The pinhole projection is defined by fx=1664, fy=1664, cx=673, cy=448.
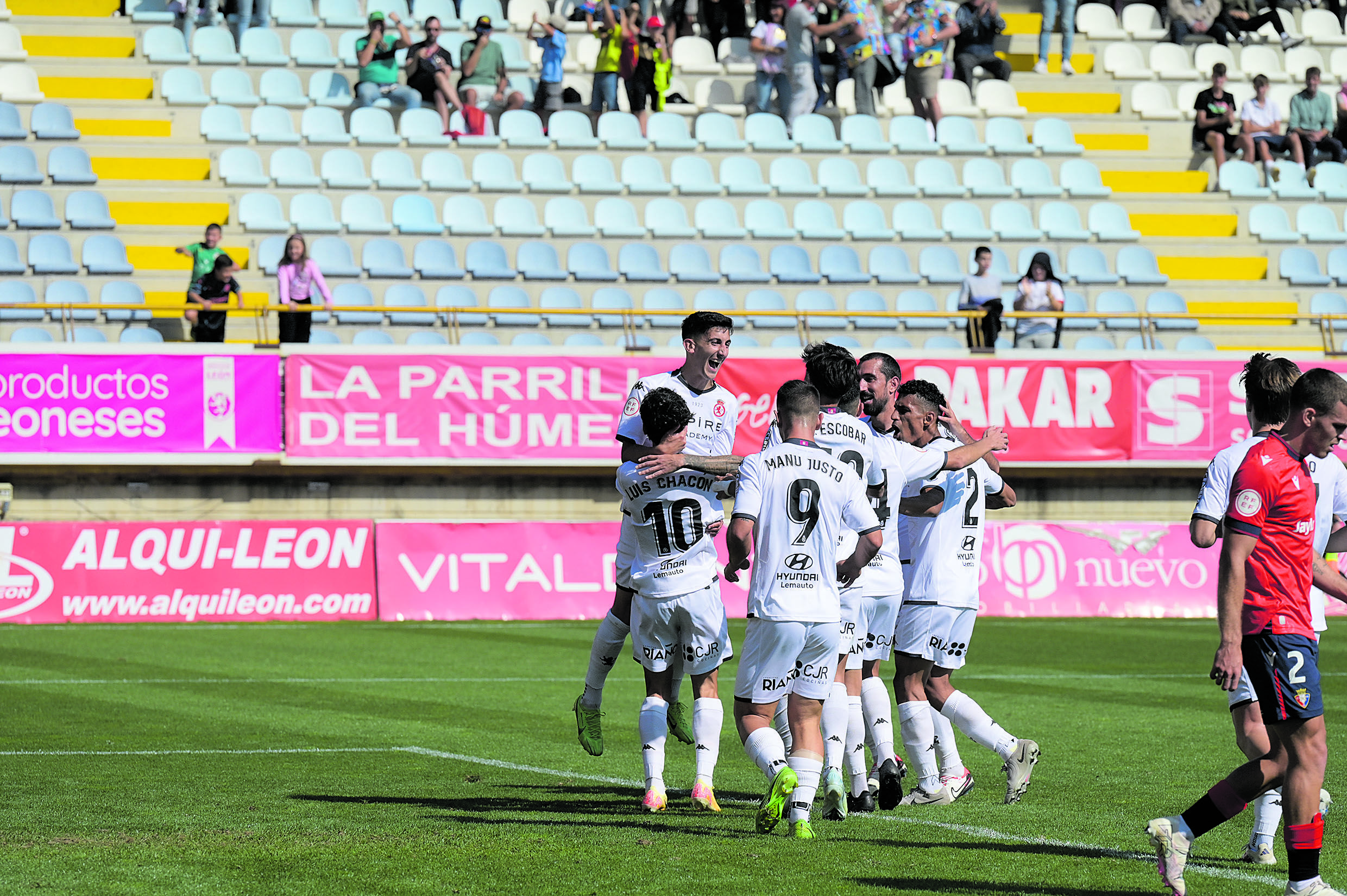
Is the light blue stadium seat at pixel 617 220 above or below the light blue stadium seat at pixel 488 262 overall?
above

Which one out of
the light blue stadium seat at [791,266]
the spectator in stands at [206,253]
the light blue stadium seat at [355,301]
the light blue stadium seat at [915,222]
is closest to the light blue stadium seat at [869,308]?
the light blue stadium seat at [791,266]

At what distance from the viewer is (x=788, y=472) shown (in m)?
6.91

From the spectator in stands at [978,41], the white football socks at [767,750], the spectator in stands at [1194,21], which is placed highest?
the spectator in stands at [1194,21]

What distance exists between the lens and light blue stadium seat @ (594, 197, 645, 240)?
81.1ft

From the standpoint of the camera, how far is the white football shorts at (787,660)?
6949mm

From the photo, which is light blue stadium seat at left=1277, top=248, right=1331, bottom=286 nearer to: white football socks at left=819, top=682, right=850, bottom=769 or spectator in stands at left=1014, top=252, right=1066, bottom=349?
spectator in stands at left=1014, top=252, right=1066, bottom=349

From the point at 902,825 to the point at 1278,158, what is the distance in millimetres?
25065

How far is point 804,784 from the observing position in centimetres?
699

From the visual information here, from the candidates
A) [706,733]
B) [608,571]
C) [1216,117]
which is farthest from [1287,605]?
[1216,117]

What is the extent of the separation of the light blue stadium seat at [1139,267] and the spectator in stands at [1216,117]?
3219mm

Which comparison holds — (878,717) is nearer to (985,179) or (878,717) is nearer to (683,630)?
(683,630)

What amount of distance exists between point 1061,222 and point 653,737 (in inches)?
813

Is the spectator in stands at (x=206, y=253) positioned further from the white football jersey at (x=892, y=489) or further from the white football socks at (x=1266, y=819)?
the white football socks at (x=1266, y=819)

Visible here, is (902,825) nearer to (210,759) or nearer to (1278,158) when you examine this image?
(210,759)
